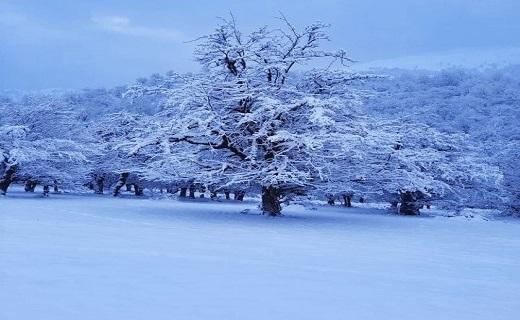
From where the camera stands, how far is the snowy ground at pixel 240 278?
13.6ft

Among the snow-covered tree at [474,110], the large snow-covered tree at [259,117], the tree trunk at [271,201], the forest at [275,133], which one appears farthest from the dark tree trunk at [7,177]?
the snow-covered tree at [474,110]

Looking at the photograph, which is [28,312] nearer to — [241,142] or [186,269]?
[186,269]

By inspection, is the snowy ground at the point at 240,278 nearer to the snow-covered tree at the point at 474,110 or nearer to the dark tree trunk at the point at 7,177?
the snow-covered tree at the point at 474,110

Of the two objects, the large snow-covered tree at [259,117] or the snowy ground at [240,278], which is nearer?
the snowy ground at [240,278]

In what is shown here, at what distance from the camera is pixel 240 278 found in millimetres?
5488

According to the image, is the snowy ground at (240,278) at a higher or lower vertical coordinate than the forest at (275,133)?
lower

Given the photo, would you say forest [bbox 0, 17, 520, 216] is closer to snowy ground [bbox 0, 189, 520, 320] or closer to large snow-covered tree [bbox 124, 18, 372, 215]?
large snow-covered tree [bbox 124, 18, 372, 215]

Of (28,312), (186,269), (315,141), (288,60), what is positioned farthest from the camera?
(288,60)

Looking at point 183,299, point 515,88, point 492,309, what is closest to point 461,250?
point 492,309

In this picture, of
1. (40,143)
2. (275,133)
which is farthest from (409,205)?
(40,143)

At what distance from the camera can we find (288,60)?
16406mm

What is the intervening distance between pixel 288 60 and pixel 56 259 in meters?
11.8

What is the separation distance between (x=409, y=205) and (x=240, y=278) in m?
20.0

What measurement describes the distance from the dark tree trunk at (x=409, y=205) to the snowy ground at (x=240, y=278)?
1433cm
